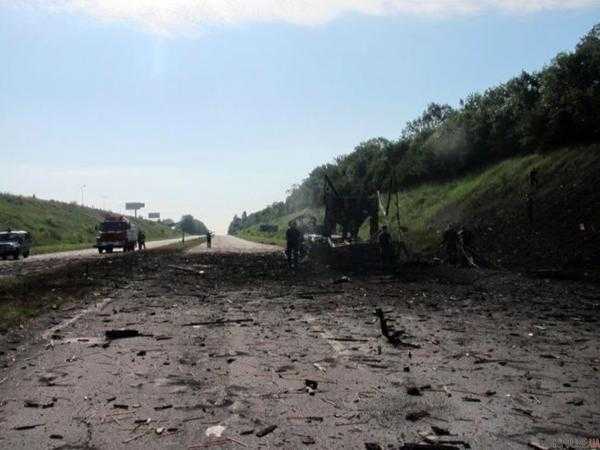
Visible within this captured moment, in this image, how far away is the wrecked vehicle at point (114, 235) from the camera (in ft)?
164

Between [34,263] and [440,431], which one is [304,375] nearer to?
[440,431]

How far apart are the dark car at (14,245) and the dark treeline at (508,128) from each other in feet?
73.1

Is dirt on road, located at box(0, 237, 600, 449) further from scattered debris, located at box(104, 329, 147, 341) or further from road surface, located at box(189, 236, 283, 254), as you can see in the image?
road surface, located at box(189, 236, 283, 254)

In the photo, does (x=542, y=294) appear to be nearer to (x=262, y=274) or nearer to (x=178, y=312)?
(x=178, y=312)

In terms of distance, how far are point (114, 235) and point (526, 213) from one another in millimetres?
33667

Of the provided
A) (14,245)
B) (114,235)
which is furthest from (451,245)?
(114,235)

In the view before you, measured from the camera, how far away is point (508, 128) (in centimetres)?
4688

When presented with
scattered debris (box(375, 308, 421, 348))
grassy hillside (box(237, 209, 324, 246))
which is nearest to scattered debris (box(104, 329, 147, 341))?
scattered debris (box(375, 308, 421, 348))

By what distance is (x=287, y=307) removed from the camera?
14344mm

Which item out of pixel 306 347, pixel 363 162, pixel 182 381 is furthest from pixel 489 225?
pixel 363 162

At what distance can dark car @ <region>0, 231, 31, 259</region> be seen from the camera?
134 ft

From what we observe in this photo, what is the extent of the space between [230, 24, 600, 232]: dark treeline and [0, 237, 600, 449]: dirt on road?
53.7 feet

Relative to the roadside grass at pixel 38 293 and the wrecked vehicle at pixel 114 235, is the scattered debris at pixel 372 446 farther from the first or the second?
the wrecked vehicle at pixel 114 235

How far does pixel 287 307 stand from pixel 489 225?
815 inches
